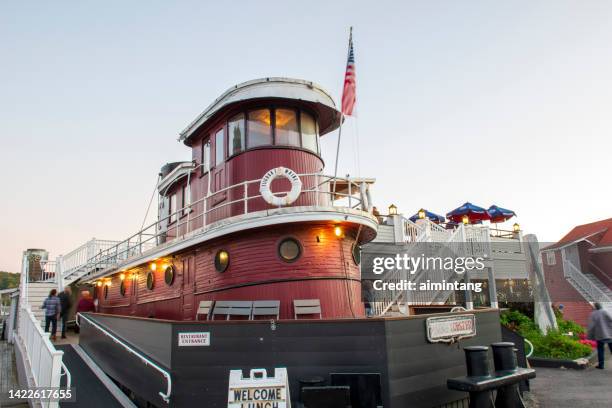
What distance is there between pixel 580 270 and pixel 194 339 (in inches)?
1361

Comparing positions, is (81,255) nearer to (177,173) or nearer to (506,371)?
(177,173)

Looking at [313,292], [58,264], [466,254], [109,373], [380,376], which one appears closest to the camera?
[380,376]

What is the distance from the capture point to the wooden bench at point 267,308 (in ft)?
26.4

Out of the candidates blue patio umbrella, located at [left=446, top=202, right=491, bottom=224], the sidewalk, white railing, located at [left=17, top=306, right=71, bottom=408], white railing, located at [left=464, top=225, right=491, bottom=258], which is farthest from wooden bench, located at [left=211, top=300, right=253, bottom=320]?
blue patio umbrella, located at [left=446, top=202, right=491, bottom=224]

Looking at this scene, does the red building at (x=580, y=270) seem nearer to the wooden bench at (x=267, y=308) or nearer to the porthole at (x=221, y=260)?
the wooden bench at (x=267, y=308)

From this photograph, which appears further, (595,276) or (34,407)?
(595,276)

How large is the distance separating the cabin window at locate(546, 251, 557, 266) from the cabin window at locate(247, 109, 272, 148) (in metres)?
31.9

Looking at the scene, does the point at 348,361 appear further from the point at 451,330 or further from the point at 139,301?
the point at 139,301

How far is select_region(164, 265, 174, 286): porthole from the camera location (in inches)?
427

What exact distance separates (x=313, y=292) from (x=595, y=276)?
3269 centimetres

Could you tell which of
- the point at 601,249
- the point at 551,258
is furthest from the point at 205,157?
the point at 601,249

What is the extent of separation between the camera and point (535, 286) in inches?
781

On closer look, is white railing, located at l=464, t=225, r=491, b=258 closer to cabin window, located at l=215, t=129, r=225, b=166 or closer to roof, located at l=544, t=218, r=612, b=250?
cabin window, located at l=215, t=129, r=225, b=166

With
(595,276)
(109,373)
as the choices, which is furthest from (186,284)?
(595,276)
